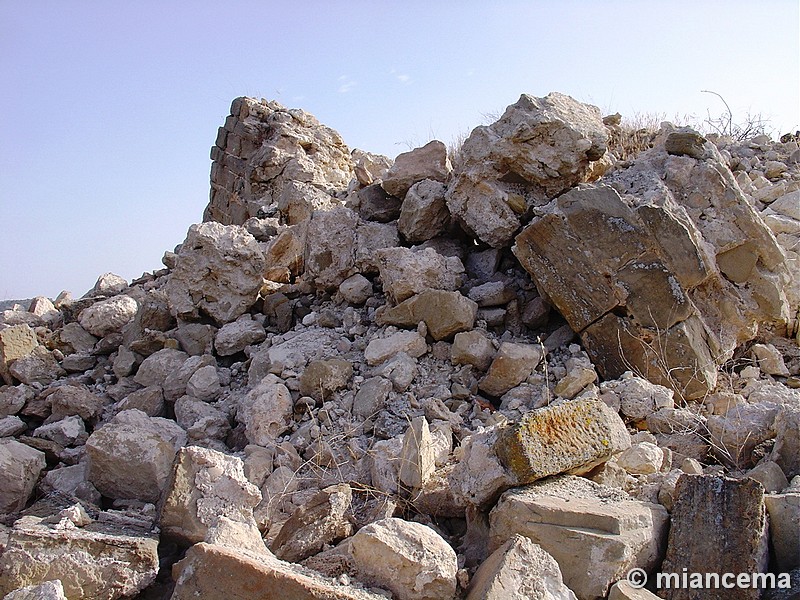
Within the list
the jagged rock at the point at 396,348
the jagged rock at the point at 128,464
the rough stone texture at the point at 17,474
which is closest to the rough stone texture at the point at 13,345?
the rough stone texture at the point at 17,474

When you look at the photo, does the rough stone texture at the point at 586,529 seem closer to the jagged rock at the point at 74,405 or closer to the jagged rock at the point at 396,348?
the jagged rock at the point at 396,348

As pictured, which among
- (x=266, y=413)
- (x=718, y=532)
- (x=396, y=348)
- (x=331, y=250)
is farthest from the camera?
(x=331, y=250)

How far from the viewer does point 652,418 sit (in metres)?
3.44

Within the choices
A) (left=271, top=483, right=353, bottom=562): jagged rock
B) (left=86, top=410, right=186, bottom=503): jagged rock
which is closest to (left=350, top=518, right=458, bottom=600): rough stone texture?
(left=271, top=483, right=353, bottom=562): jagged rock

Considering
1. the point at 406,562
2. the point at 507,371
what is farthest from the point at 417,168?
the point at 406,562

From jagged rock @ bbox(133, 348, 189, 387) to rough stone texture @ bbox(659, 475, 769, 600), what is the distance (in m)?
3.34

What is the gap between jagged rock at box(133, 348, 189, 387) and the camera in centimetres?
456

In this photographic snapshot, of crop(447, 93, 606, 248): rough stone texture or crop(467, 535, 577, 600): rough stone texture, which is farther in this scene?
crop(447, 93, 606, 248): rough stone texture

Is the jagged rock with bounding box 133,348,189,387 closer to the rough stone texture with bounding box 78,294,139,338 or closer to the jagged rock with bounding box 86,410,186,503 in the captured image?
the rough stone texture with bounding box 78,294,139,338

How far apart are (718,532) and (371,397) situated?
1984 millimetres

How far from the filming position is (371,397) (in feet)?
12.4

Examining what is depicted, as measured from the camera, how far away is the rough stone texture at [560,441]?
102 inches

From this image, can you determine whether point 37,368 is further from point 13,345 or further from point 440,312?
point 440,312

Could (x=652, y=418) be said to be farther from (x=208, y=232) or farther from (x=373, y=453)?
(x=208, y=232)
